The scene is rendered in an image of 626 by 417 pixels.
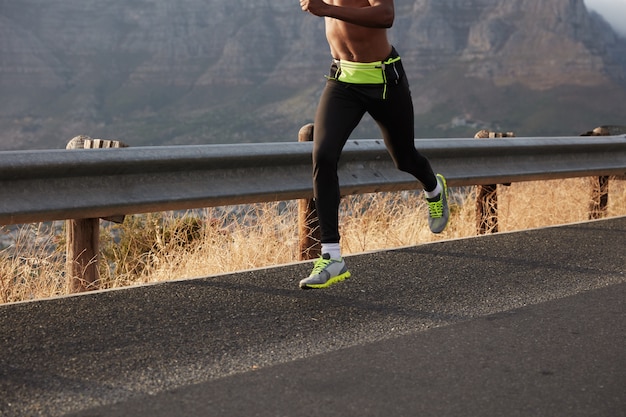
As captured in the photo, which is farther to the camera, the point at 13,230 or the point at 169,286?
the point at 13,230

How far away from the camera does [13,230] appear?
6.21 metres

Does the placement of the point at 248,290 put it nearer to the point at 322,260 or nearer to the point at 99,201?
the point at 322,260

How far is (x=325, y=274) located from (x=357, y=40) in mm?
1201

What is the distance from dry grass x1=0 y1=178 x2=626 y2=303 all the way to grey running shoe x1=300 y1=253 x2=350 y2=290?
1632mm

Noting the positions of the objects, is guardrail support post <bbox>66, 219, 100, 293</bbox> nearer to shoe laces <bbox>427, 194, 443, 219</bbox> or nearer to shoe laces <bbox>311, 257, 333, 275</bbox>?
shoe laces <bbox>311, 257, 333, 275</bbox>

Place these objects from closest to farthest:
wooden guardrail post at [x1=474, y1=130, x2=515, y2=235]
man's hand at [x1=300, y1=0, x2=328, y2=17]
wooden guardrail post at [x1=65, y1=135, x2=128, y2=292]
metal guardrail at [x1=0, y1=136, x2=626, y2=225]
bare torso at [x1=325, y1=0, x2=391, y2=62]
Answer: man's hand at [x1=300, y1=0, x2=328, y2=17]
metal guardrail at [x1=0, y1=136, x2=626, y2=225]
bare torso at [x1=325, y1=0, x2=391, y2=62]
wooden guardrail post at [x1=65, y1=135, x2=128, y2=292]
wooden guardrail post at [x1=474, y1=130, x2=515, y2=235]

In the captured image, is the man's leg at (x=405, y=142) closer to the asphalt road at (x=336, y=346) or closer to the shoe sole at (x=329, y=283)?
the asphalt road at (x=336, y=346)

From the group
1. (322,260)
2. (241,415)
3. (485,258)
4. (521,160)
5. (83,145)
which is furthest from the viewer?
(521,160)

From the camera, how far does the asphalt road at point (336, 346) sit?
2914 millimetres

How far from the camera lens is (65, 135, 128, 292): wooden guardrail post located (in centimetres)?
512

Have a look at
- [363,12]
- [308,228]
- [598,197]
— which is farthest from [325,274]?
[598,197]

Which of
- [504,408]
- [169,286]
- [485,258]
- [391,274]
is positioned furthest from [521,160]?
[504,408]

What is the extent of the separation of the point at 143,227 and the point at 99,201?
3.62m

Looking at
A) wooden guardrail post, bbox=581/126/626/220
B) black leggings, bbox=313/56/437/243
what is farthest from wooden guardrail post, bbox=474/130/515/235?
black leggings, bbox=313/56/437/243
